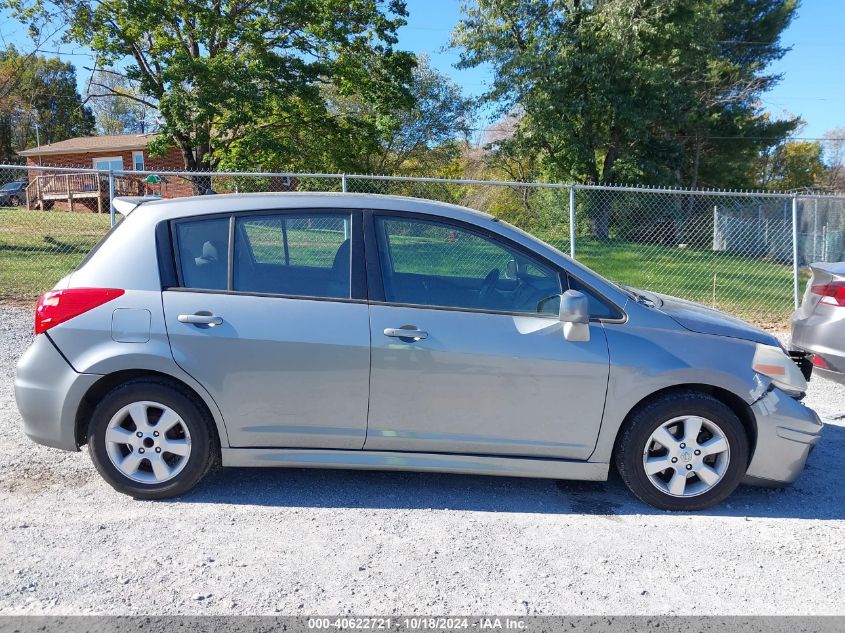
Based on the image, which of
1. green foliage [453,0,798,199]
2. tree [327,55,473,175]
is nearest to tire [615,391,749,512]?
green foliage [453,0,798,199]

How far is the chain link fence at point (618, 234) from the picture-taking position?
9982 mm

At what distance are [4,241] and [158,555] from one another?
46.0ft

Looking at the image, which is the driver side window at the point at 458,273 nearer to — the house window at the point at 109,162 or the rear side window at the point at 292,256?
the rear side window at the point at 292,256

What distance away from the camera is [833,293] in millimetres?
5398

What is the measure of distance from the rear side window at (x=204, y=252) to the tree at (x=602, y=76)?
1555cm

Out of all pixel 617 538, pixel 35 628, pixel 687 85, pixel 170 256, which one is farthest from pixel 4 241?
pixel 687 85

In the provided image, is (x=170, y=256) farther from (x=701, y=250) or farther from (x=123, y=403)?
(x=701, y=250)

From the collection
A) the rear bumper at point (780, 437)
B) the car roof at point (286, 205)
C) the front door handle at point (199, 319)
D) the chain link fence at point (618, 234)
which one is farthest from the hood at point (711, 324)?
the chain link fence at point (618, 234)

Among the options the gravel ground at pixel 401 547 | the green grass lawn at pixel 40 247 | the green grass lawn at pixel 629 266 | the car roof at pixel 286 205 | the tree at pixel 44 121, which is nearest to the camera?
the gravel ground at pixel 401 547

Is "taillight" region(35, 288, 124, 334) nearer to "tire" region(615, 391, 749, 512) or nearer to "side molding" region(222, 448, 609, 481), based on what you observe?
"side molding" region(222, 448, 609, 481)

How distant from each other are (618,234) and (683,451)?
47.5 feet

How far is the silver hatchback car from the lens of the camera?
365 centimetres

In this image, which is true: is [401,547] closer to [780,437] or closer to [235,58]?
[780,437]

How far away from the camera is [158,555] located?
320 centimetres
